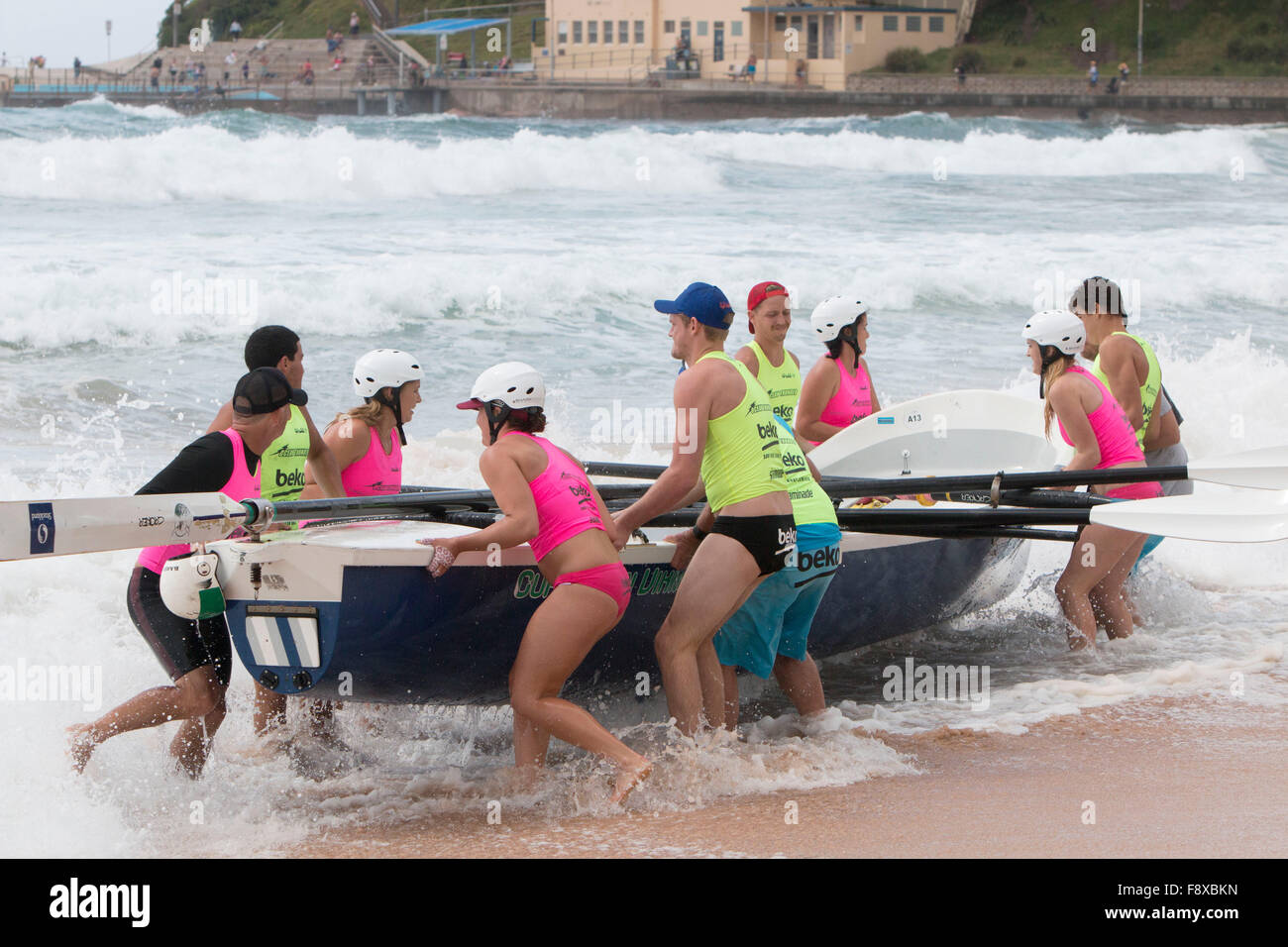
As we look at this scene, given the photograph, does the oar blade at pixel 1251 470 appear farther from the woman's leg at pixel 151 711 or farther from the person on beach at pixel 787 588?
the woman's leg at pixel 151 711

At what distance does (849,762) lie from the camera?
495 centimetres

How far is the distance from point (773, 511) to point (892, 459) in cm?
292

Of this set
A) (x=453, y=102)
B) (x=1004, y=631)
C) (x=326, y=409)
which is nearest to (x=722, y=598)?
(x=1004, y=631)

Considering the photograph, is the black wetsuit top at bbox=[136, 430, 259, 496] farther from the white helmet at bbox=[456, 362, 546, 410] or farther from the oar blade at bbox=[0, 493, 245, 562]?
the white helmet at bbox=[456, 362, 546, 410]

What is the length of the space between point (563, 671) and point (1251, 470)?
313cm

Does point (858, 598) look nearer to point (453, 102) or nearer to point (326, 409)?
point (326, 409)

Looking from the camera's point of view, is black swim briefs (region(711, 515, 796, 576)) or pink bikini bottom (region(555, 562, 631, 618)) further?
black swim briefs (region(711, 515, 796, 576))

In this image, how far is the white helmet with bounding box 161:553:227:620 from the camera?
4.54 metres

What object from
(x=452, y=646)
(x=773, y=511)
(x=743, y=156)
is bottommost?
(x=452, y=646)

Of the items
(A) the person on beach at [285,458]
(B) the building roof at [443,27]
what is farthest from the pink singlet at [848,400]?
(B) the building roof at [443,27]

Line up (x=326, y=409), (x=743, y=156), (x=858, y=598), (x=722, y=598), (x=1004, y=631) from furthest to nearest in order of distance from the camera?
1. (x=743, y=156)
2. (x=326, y=409)
3. (x=1004, y=631)
4. (x=858, y=598)
5. (x=722, y=598)

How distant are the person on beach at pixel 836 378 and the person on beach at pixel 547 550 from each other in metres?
2.63

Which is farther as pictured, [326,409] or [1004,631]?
[326,409]

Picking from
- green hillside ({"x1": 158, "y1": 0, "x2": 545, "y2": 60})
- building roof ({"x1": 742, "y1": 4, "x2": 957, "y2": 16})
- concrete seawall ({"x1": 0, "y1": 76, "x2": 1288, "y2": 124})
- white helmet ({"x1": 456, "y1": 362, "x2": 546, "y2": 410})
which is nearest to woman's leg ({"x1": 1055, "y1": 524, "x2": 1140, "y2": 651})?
white helmet ({"x1": 456, "y1": 362, "x2": 546, "y2": 410})
